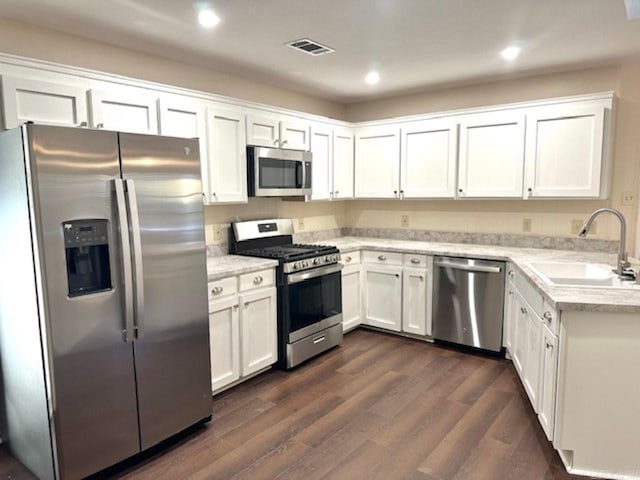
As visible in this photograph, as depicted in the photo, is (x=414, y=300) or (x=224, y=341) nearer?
(x=224, y=341)

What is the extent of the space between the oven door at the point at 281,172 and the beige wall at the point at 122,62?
687 mm

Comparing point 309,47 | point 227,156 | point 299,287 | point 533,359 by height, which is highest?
point 309,47

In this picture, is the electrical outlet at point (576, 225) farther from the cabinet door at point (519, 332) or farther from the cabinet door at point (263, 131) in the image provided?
the cabinet door at point (263, 131)

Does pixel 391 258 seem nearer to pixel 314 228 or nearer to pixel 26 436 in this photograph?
pixel 314 228

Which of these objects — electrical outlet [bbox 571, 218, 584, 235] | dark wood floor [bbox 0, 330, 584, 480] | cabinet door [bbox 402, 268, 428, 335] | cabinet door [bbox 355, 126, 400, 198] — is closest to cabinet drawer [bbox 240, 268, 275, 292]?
dark wood floor [bbox 0, 330, 584, 480]

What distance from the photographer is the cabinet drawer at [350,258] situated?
4.12 m

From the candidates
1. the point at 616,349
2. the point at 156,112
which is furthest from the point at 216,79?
the point at 616,349

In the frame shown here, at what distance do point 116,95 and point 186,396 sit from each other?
188 centimetres

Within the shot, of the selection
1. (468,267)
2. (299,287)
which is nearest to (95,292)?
(299,287)

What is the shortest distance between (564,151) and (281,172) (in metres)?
2.38

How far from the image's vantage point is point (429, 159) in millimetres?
4176

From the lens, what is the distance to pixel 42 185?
190 cm

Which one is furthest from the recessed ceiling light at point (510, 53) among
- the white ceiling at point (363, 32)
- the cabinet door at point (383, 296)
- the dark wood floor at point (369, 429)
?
the dark wood floor at point (369, 429)

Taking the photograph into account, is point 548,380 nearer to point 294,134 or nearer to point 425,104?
point 294,134
